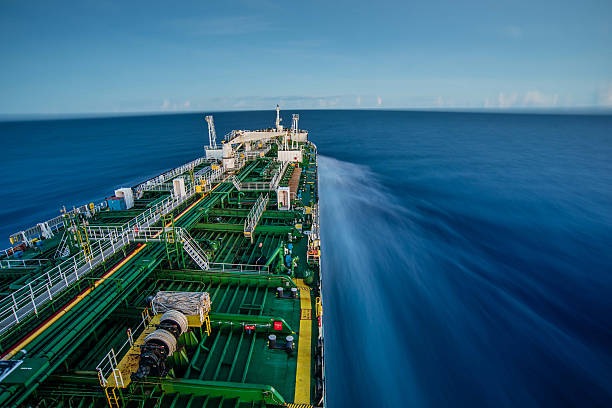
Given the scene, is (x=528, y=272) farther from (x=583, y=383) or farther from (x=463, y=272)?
(x=583, y=383)

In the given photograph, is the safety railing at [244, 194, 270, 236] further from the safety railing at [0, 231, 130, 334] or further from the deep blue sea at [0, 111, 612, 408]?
the deep blue sea at [0, 111, 612, 408]

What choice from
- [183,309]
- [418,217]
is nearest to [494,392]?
[183,309]

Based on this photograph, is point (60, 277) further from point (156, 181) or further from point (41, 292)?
point (156, 181)

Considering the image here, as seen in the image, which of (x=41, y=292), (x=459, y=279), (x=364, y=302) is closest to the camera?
(x=41, y=292)

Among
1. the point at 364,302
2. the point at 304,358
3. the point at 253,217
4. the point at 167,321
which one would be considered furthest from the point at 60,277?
the point at 364,302

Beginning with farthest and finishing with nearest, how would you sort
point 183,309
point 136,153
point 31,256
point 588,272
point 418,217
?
point 136,153, point 418,217, point 588,272, point 31,256, point 183,309

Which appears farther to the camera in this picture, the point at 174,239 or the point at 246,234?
the point at 246,234

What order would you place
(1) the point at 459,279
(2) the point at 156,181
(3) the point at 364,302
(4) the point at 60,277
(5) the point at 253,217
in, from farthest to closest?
(2) the point at 156,181
(1) the point at 459,279
(3) the point at 364,302
(5) the point at 253,217
(4) the point at 60,277
